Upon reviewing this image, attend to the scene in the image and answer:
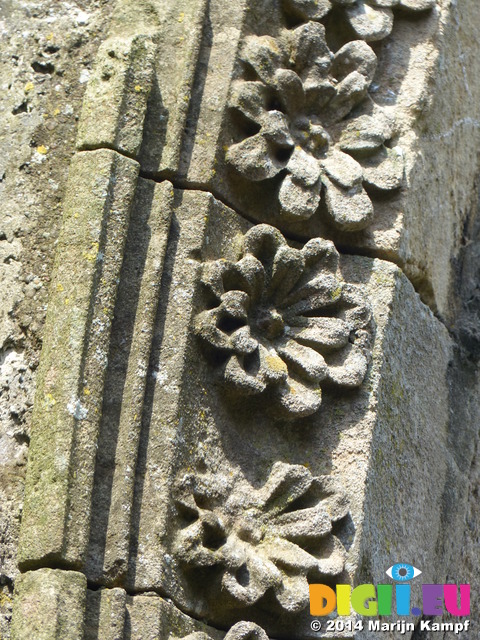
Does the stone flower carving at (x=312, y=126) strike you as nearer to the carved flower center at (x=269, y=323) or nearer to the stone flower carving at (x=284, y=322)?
the stone flower carving at (x=284, y=322)

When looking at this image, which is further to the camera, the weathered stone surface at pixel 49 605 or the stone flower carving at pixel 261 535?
the stone flower carving at pixel 261 535

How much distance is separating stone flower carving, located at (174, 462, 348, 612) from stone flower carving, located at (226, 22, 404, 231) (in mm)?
672

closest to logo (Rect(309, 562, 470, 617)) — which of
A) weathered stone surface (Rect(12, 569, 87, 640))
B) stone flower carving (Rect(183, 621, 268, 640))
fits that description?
stone flower carving (Rect(183, 621, 268, 640))

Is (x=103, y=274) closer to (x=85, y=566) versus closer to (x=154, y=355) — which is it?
(x=154, y=355)

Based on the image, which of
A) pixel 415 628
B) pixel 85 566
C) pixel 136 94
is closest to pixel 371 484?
pixel 415 628

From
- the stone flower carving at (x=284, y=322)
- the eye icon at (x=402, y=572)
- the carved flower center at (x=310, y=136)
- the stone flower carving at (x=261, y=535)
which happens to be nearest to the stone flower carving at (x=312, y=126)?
the carved flower center at (x=310, y=136)

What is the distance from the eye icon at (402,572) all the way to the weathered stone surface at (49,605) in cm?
83

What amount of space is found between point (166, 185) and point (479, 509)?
4.78ft

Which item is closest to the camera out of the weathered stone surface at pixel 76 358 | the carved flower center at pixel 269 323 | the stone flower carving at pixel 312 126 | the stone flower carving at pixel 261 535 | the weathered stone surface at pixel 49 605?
the weathered stone surface at pixel 49 605

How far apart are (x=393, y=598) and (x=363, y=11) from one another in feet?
5.07

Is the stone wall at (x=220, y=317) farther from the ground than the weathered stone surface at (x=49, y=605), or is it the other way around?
the stone wall at (x=220, y=317)

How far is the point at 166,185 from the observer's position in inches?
95.6

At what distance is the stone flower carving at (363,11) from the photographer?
9.20ft

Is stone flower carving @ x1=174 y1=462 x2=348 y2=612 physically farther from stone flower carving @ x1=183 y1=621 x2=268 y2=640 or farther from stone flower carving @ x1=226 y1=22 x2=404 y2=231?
stone flower carving @ x1=226 y1=22 x2=404 y2=231
